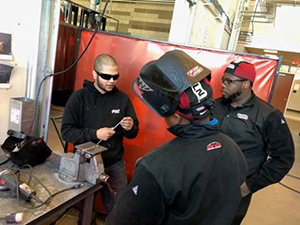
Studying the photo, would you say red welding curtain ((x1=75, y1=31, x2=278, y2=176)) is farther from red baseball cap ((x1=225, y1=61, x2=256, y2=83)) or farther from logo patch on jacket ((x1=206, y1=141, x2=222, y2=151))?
logo patch on jacket ((x1=206, y1=141, x2=222, y2=151))

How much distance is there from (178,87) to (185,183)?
0.27m

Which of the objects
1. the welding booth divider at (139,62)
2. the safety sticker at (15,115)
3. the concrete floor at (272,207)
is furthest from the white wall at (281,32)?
the safety sticker at (15,115)

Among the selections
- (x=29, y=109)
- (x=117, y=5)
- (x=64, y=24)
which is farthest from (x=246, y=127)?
(x=117, y=5)

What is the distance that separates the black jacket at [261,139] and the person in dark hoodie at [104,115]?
2.26 ft

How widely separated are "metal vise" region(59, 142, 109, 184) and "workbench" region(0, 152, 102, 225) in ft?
0.13

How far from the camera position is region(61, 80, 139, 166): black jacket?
5.44 ft

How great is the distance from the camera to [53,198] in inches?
44.9

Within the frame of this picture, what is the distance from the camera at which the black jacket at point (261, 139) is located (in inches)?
58.5

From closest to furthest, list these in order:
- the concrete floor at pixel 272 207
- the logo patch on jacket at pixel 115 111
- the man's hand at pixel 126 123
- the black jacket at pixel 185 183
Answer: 1. the black jacket at pixel 185 183
2. the man's hand at pixel 126 123
3. the logo patch on jacket at pixel 115 111
4. the concrete floor at pixel 272 207

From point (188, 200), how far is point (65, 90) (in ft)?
15.5

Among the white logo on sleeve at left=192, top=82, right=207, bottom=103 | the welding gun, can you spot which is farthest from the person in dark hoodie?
the white logo on sleeve at left=192, top=82, right=207, bottom=103

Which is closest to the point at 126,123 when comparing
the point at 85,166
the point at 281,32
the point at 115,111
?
the point at 115,111

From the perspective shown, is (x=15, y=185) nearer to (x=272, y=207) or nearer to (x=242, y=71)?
(x=242, y=71)

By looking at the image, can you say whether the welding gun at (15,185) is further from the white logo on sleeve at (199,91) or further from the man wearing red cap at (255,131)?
the man wearing red cap at (255,131)
